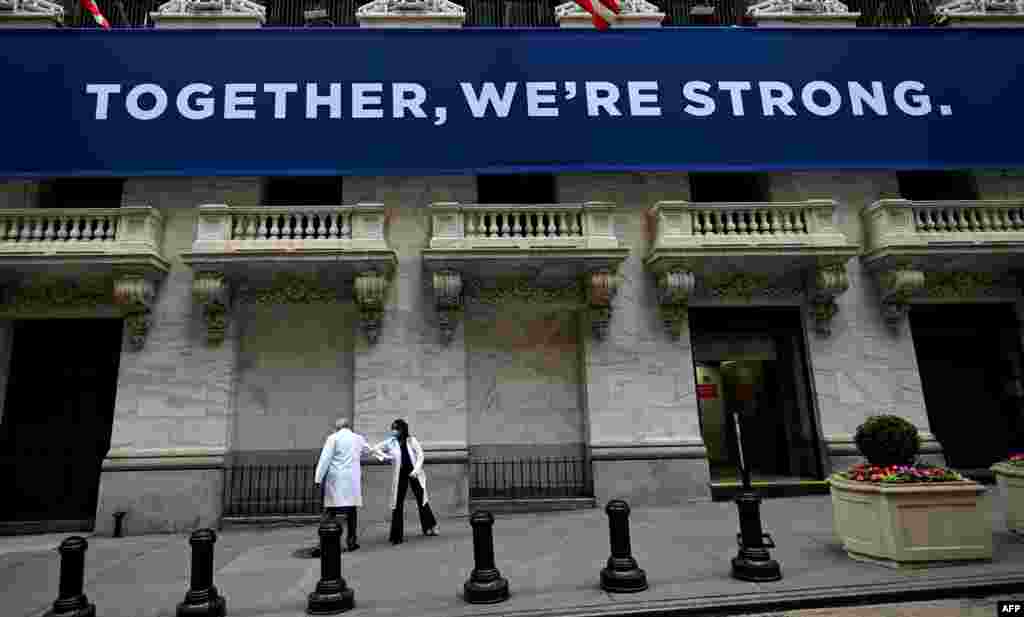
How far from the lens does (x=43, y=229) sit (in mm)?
11914

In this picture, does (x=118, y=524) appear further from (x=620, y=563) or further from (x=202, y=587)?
(x=620, y=563)

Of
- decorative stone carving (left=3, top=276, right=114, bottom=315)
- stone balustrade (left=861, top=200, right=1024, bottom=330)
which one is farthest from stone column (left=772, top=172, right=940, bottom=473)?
decorative stone carving (left=3, top=276, right=114, bottom=315)

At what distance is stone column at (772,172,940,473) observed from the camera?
11883 millimetres

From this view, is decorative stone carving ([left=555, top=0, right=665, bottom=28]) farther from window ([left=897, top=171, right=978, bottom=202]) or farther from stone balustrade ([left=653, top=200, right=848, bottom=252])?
window ([left=897, top=171, right=978, bottom=202])

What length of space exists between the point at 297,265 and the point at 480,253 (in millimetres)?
3831

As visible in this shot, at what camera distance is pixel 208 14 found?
13352 mm

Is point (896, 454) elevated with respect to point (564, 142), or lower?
lower

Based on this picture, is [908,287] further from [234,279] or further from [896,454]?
[234,279]

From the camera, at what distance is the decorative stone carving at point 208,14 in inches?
525

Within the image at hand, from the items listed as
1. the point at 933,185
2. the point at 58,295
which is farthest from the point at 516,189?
the point at 933,185

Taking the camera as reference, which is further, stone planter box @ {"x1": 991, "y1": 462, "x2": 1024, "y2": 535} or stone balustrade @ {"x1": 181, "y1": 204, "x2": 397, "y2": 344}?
stone balustrade @ {"x1": 181, "y1": 204, "x2": 397, "y2": 344}

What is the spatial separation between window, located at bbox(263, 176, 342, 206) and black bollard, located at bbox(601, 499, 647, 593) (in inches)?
412

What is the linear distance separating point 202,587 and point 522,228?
8.82m

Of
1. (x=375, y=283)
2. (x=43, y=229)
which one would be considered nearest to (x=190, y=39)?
(x=43, y=229)
